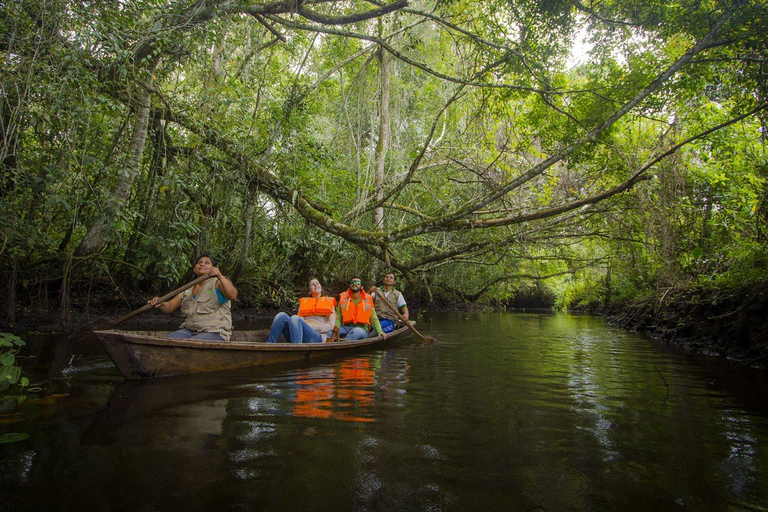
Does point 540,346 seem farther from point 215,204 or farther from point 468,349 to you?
point 215,204

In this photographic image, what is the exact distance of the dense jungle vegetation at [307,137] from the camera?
5.34m

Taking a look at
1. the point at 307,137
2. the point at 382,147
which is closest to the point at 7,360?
the point at 307,137

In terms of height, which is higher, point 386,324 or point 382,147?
point 382,147

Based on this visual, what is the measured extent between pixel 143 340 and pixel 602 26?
22.5ft

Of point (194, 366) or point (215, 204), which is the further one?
point (215, 204)

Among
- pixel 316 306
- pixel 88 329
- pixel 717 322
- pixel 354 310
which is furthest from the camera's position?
pixel 717 322

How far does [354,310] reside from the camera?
730cm

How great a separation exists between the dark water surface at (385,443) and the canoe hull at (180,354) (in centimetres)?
16

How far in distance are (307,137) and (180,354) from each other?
5.11m

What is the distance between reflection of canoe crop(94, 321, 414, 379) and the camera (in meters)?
4.16

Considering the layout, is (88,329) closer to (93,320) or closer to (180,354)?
(93,320)

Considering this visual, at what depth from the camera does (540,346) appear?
823cm

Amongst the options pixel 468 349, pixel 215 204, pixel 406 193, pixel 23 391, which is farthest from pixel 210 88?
pixel 406 193

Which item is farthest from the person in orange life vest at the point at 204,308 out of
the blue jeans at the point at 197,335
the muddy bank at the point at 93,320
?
the muddy bank at the point at 93,320
